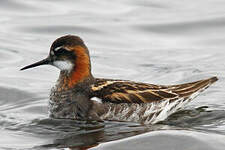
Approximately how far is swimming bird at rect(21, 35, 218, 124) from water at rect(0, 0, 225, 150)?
0.61 feet

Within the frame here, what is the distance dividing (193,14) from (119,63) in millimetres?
5387

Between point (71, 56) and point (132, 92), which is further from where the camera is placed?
point (71, 56)

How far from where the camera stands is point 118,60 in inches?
607

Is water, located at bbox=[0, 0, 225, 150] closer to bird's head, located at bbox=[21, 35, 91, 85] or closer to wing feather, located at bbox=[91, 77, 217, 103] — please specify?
wing feather, located at bbox=[91, 77, 217, 103]

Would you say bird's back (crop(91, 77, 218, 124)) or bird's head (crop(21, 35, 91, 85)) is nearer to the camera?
bird's back (crop(91, 77, 218, 124))

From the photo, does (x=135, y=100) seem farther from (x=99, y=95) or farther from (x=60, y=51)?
(x=60, y=51)

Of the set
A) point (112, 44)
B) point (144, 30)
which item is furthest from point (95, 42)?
point (144, 30)

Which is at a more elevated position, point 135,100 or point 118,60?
point 118,60

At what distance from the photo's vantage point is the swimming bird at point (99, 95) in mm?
10328

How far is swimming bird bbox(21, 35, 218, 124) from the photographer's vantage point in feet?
33.9

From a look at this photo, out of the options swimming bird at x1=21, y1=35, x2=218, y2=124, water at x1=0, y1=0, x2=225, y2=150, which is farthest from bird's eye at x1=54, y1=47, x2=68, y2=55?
water at x1=0, y1=0, x2=225, y2=150

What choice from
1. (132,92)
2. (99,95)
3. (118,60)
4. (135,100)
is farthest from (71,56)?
(118,60)

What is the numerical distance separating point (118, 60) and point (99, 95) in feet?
16.7

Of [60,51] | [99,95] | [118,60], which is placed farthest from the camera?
[118,60]
